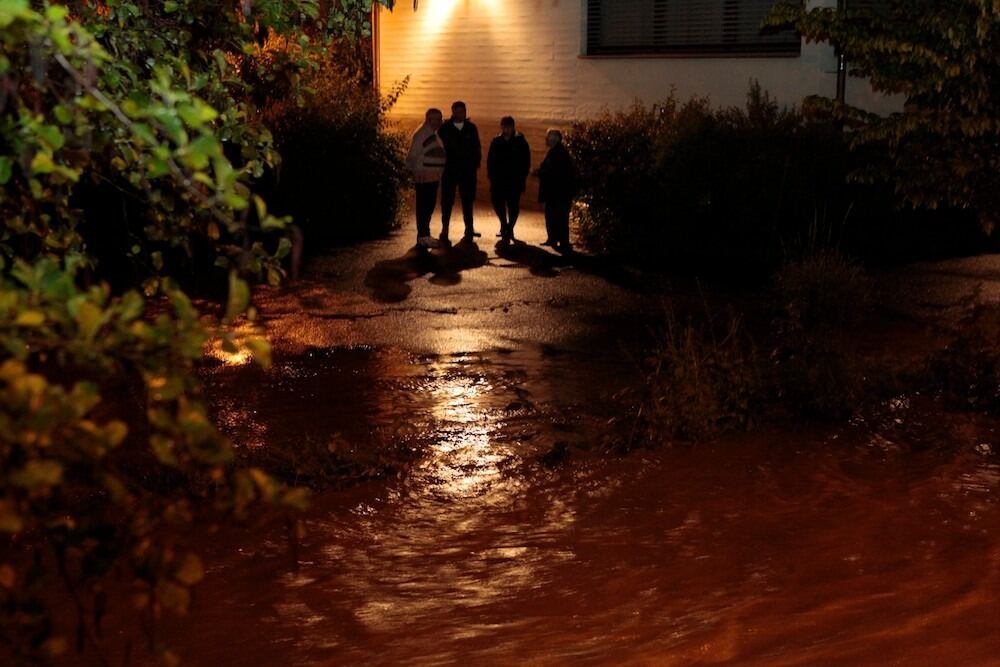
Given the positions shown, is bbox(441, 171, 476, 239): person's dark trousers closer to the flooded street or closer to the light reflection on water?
the flooded street

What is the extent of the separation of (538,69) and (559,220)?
6.19 metres

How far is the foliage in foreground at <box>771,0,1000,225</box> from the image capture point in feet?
25.6

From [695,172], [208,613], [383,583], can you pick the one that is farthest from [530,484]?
[695,172]

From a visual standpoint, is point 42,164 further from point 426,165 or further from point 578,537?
point 426,165

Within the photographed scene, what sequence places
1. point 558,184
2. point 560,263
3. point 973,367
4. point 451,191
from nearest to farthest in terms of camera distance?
point 973,367, point 560,263, point 558,184, point 451,191

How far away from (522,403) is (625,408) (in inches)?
27.6

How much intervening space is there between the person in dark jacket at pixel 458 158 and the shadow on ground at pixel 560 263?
2.52 ft

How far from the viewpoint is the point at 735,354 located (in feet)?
29.7

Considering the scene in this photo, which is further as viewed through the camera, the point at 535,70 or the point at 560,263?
the point at 535,70

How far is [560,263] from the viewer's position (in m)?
14.9

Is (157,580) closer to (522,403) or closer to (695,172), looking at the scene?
(522,403)

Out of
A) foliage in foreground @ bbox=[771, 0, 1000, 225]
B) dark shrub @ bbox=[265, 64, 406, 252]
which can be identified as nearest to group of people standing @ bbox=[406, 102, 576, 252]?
dark shrub @ bbox=[265, 64, 406, 252]

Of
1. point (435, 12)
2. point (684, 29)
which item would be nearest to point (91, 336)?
point (684, 29)

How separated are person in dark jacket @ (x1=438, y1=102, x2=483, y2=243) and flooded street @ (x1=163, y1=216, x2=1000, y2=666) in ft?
19.4
